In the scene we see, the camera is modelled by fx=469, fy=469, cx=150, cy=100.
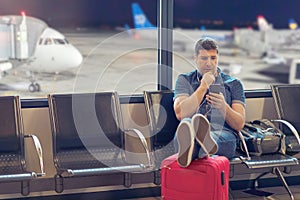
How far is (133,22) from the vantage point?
4.15 m

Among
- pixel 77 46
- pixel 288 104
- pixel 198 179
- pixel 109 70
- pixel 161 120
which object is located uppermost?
pixel 77 46

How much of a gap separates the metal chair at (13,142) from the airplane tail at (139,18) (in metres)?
1.31

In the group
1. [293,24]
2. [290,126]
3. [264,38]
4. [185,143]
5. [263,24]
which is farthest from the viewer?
[264,38]

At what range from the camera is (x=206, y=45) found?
3.05 m

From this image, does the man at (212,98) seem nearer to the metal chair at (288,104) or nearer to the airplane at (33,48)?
the metal chair at (288,104)

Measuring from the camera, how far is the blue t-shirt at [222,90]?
3098 millimetres

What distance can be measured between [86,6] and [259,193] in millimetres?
2145

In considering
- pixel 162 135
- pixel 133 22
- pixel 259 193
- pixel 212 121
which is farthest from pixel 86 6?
pixel 259 193

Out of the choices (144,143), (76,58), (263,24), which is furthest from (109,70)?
(263,24)

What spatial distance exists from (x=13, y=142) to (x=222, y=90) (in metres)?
1.44

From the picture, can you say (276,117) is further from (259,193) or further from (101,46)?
(101,46)

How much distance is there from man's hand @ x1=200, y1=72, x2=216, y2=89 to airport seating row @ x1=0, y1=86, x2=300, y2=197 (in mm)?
522

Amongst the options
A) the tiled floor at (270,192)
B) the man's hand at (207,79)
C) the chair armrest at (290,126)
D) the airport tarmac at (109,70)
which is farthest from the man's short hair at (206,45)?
the tiled floor at (270,192)

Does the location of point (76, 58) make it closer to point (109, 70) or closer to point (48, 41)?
point (48, 41)
